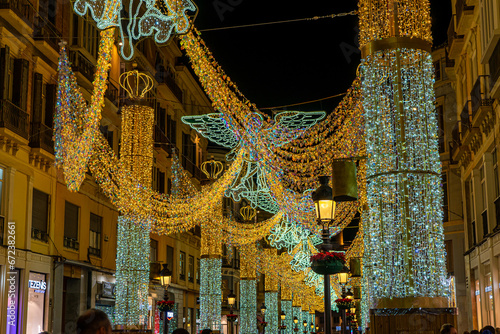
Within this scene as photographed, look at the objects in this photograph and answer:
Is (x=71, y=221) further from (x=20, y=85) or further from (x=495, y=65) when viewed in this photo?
(x=495, y=65)

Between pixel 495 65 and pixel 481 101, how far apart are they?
69.7 inches

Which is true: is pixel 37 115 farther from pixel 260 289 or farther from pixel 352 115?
pixel 260 289

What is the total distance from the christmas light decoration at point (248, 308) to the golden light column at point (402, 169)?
100ft

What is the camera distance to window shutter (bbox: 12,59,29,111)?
70.6ft

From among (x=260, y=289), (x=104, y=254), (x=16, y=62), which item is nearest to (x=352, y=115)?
(x=16, y=62)

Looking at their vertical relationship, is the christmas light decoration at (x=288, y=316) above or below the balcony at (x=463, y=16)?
below

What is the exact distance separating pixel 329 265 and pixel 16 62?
1369 centimetres

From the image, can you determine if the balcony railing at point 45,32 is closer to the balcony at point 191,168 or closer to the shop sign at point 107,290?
the shop sign at point 107,290

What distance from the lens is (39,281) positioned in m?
23.3

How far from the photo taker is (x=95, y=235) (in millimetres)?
29266

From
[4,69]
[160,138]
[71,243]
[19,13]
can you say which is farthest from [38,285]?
[160,138]

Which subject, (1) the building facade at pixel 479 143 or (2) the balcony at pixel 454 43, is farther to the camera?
(2) the balcony at pixel 454 43

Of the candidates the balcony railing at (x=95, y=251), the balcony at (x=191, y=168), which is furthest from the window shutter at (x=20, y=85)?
the balcony at (x=191, y=168)

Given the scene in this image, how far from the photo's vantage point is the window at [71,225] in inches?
1022
